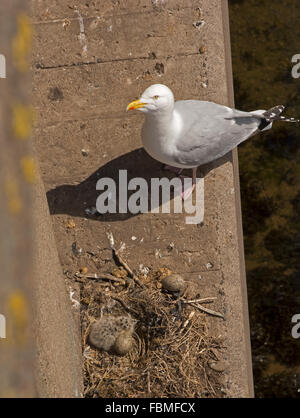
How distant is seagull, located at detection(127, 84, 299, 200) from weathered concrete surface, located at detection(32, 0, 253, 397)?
369mm

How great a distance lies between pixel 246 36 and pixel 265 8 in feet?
0.80

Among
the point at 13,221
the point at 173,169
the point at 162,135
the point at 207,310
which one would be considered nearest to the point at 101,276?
the point at 207,310

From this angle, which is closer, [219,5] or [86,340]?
[86,340]

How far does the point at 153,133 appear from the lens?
2256mm

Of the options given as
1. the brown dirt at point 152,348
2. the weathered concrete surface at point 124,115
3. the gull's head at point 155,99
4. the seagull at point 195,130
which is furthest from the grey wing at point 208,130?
the brown dirt at point 152,348

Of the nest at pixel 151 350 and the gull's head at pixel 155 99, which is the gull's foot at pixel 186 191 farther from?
the gull's head at pixel 155 99

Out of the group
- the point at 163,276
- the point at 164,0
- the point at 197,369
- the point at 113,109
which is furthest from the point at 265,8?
the point at 197,369

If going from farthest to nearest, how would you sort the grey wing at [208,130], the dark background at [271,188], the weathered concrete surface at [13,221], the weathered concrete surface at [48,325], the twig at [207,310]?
the dark background at [271,188] < the twig at [207,310] < the grey wing at [208,130] < the weathered concrete surface at [48,325] < the weathered concrete surface at [13,221]

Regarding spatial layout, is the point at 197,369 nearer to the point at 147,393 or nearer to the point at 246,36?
the point at 147,393

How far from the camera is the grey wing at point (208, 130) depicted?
2324mm

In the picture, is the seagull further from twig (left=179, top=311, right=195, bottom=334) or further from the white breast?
twig (left=179, top=311, right=195, bottom=334)

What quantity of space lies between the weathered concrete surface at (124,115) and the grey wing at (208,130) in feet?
1.19

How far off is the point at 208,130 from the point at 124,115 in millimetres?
666

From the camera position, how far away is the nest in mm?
2562
